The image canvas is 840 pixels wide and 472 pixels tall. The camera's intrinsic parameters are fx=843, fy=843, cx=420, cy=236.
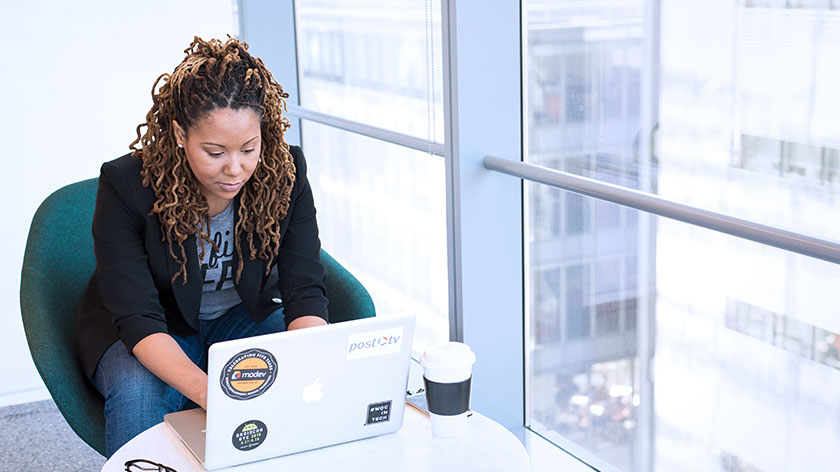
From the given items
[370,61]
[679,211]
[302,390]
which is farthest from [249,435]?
[370,61]

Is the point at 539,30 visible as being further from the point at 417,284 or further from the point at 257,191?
the point at 417,284

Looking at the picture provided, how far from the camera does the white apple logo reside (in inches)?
48.3

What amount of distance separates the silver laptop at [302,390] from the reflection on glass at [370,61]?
59.1 inches

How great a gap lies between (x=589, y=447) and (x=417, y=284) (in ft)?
3.33

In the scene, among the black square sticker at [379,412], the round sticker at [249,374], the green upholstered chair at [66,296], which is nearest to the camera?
the round sticker at [249,374]

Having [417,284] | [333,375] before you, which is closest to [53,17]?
[417,284]

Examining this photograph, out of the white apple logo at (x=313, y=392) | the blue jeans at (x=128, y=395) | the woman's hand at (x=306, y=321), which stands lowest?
the blue jeans at (x=128, y=395)

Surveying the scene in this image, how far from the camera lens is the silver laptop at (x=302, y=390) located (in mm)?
1176

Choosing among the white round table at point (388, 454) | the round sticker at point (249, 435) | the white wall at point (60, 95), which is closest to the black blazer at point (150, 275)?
the white round table at point (388, 454)

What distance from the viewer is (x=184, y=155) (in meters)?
1.65

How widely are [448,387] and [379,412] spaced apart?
11 centimetres

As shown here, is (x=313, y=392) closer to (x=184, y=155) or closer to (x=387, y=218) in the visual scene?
(x=184, y=155)

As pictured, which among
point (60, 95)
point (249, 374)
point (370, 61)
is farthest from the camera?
point (370, 61)

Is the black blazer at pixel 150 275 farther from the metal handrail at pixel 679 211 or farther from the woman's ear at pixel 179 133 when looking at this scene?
Result: the metal handrail at pixel 679 211
